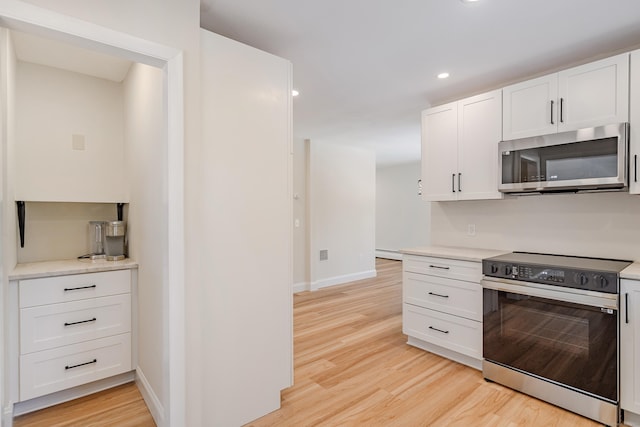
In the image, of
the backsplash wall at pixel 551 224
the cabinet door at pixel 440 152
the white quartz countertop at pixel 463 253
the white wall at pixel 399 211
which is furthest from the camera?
the white wall at pixel 399 211

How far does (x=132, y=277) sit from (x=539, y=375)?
123 inches

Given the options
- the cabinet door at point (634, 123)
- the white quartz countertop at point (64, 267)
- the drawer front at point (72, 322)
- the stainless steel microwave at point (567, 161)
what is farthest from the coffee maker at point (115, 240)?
the cabinet door at point (634, 123)

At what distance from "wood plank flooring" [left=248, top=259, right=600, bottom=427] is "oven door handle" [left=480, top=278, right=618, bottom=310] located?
2.47 ft

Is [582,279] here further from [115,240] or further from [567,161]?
[115,240]

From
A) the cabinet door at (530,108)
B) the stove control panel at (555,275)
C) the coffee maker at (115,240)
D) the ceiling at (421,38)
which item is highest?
the ceiling at (421,38)

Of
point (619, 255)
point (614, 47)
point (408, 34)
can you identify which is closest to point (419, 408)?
point (619, 255)

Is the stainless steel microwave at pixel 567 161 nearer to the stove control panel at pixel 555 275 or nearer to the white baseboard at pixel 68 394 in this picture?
the stove control panel at pixel 555 275

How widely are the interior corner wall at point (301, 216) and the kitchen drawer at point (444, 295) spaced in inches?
103

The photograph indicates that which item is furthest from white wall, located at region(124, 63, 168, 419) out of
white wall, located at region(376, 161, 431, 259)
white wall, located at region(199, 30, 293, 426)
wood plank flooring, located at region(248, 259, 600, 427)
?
white wall, located at region(376, 161, 431, 259)

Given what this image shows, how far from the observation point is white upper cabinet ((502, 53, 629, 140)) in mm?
2273

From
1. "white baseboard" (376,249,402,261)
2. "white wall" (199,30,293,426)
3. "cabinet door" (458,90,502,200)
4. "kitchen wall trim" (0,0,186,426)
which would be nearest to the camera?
"kitchen wall trim" (0,0,186,426)

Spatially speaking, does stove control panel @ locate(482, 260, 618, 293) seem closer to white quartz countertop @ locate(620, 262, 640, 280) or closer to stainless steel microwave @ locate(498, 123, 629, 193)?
white quartz countertop @ locate(620, 262, 640, 280)

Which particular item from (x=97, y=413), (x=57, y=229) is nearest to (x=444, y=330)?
(x=97, y=413)

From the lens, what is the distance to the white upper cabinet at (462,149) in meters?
2.95
